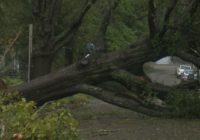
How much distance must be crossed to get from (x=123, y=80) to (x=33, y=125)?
11083 mm

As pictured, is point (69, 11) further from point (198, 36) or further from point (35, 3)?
point (198, 36)

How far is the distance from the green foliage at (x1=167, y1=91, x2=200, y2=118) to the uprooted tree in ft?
0.77

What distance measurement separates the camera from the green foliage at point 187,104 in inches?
619

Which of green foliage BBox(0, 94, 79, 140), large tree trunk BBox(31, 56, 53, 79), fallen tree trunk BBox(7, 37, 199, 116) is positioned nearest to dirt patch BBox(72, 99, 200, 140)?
fallen tree trunk BBox(7, 37, 199, 116)

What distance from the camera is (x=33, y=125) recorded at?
18.4ft

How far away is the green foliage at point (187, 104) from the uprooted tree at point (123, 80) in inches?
9.2

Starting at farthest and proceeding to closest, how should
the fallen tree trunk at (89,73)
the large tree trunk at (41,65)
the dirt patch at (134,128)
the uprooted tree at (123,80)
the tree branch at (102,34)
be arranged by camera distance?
the large tree trunk at (41,65), the tree branch at (102,34), the fallen tree trunk at (89,73), the uprooted tree at (123,80), the dirt patch at (134,128)

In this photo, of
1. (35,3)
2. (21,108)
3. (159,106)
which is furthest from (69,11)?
(21,108)

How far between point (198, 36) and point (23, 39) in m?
12.0

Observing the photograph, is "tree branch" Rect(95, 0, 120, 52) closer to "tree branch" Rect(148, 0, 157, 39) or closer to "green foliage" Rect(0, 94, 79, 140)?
"tree branch" Rect(148, 0, 157, 39)

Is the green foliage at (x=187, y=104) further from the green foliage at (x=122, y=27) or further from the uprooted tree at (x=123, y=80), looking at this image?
the green foliage at (x=122, y=27)

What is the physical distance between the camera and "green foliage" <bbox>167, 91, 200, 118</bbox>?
15711mm

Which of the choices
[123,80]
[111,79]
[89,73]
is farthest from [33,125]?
[111,79]

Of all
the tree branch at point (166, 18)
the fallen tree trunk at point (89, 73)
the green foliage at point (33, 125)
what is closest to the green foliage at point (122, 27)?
the fallen tree trunk at point (89, 73)
